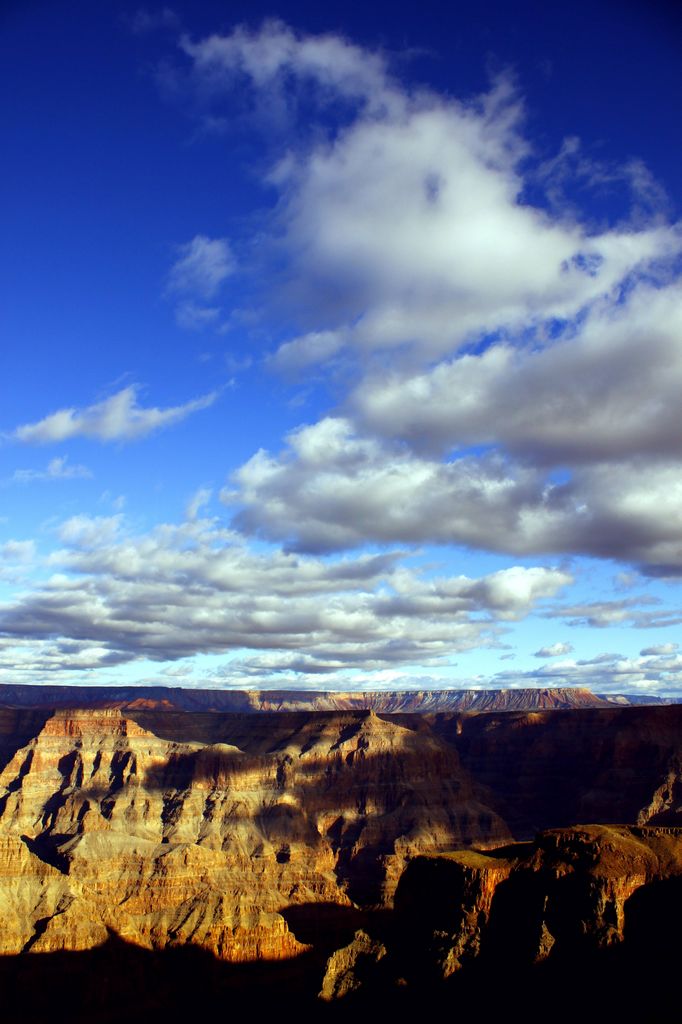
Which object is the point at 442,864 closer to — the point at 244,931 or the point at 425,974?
the point at 425,974

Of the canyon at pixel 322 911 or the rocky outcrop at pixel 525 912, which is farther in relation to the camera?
the canyon at pixel 322 911

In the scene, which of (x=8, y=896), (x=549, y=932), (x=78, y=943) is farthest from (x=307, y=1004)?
(x=8, y=896)

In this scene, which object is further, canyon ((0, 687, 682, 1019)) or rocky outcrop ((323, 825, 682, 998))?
canyon ((0, 687, 682, 1019))

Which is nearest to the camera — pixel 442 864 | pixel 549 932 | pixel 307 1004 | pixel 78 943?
pixel 549 932

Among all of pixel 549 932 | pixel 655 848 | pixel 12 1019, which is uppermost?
pixel 655 848

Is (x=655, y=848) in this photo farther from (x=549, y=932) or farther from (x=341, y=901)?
(x=341, y=901)

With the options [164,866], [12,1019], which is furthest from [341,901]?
[12,1019]

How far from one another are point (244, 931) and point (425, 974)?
188 feet

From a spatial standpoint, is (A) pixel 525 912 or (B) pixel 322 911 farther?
(B) pixel 322 911

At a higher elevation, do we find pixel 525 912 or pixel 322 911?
pixel 525 912

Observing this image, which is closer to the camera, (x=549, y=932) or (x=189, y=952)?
(x=549, y=932)

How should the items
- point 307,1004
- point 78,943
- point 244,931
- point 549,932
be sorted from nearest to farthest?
point 549,932, point 307,1004, point 78,943, point 244,931

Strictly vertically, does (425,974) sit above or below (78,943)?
above

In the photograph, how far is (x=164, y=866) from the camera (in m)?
156
